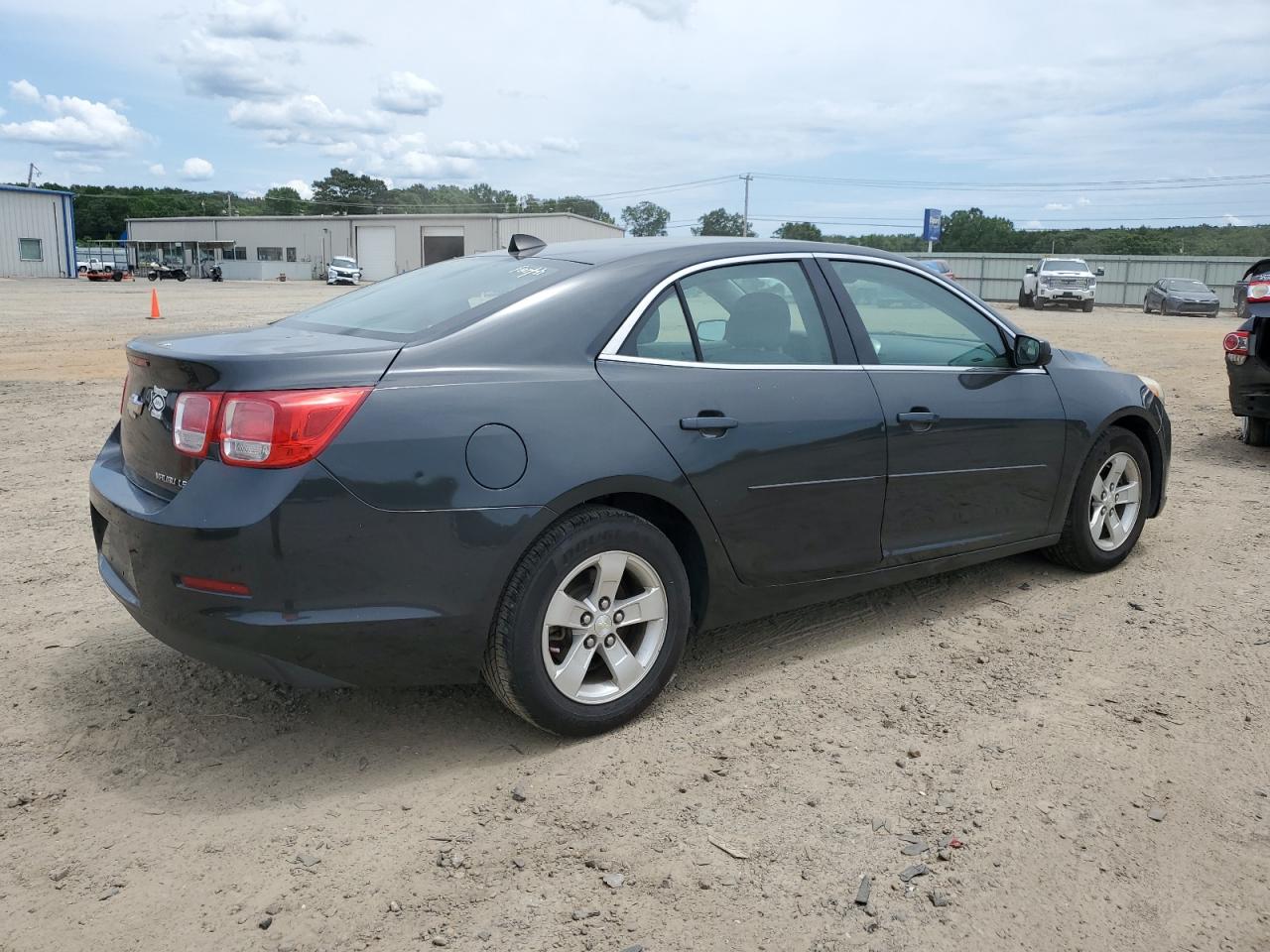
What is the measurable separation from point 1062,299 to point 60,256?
53.8m

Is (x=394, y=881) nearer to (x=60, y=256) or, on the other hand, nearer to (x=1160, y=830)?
(x=1160, y=830)

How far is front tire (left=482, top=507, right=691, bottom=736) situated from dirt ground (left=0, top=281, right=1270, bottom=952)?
17 centimetres

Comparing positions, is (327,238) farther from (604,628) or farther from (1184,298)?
(604,628)

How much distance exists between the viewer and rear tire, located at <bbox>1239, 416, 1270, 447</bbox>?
8680 mm

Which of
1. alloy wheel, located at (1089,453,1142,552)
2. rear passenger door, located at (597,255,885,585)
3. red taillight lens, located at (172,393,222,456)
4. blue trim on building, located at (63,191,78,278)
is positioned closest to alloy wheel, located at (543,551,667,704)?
rear passenger door, located at (597,255,885,585)

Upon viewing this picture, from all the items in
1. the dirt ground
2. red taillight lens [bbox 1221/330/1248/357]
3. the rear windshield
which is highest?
the rear windshield

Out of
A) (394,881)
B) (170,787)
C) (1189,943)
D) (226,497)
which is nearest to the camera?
(1189,943)

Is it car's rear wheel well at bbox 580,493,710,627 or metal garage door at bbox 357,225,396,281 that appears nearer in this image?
car's rear wheel well at bbox 580,493,710,627

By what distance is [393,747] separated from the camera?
337cm

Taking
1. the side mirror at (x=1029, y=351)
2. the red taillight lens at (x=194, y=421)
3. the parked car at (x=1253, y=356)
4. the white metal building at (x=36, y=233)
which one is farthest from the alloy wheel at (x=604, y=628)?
the white metal building at (x=36, y=233)

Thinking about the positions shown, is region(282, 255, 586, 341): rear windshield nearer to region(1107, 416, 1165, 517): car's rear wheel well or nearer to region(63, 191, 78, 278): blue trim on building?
region(1107, 416, 1165, 517): car's rear wheel well

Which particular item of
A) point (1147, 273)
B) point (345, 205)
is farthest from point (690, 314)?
point (345, 205)

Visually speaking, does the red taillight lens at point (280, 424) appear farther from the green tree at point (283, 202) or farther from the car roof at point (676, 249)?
the green tree at point (283, 202)

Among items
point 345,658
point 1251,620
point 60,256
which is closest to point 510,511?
point 345,658
